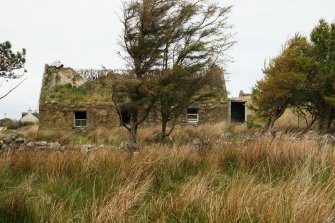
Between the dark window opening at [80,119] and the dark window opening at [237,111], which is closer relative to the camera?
the dark window opening at [80,119]

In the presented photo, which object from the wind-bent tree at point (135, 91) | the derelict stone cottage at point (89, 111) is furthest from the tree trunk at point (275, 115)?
the wind-bent tree at point (135, 91)

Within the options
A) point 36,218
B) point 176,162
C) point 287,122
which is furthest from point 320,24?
point 36,218

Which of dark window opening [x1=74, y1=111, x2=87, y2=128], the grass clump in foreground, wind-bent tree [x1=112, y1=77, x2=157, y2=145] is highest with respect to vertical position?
wind-bent tree [x1=112, y1=77, x2=157, y2=145]

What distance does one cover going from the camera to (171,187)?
4574mm

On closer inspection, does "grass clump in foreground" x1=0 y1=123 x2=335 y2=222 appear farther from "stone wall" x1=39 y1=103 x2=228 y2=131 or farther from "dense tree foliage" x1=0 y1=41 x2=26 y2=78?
"stone wall" x1=39 y1=103 x2=228 y2=131

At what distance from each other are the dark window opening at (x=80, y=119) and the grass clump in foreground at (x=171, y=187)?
16.1m

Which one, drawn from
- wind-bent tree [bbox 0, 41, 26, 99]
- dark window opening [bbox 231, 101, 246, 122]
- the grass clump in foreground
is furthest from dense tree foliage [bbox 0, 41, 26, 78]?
dark window opening [bbox 231, 101, 246, 122]

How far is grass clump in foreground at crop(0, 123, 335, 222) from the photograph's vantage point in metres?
3.11

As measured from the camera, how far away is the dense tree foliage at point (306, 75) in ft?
54.6

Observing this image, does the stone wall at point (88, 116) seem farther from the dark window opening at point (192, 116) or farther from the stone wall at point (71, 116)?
the dark window opening at point (192, 116)

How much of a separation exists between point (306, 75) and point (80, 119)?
42.3ft

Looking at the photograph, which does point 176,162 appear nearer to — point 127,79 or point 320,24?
point 127,79

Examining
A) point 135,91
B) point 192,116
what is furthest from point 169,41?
point 192,116

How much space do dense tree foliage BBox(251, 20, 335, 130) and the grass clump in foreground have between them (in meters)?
11.1
